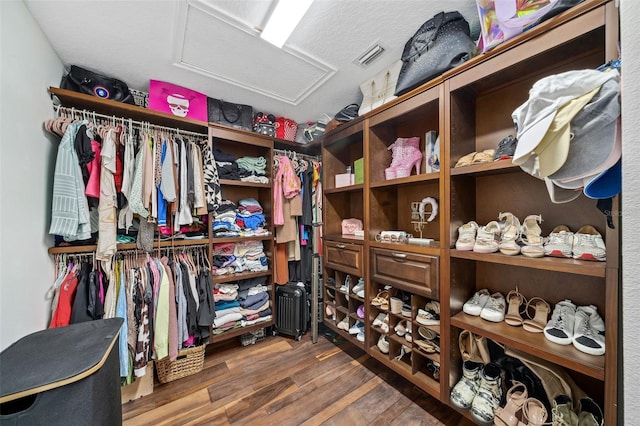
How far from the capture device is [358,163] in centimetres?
195

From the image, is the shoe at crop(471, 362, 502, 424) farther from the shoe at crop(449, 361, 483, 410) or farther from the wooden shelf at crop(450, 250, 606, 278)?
the wooden shelf at crop(450, 250, 606, 278)

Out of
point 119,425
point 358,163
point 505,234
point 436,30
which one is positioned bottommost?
point 119,425

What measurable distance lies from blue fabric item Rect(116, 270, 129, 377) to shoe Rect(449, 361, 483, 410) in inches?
79.4

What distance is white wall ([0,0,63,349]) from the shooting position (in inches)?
38.7

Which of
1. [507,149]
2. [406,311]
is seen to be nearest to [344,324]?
[406,311]

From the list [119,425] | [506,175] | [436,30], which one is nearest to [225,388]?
[119,425]

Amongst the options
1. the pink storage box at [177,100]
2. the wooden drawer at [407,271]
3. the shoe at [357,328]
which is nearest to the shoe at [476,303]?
the wooden drawer at [407,271]

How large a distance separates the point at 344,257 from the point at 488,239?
1054 millimetres

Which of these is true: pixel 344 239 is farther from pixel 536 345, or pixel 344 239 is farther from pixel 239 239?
pixel 536 345

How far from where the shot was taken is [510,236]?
109 cm

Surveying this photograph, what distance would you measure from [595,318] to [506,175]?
76cm

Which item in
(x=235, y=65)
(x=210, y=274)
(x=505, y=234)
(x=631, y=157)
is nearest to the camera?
(x=631, y=157)

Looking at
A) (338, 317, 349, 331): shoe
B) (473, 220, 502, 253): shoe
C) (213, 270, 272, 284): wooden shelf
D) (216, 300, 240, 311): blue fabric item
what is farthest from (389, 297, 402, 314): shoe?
(216, 300, 240, 311): blue fabric item

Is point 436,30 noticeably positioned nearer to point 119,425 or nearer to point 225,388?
point 119,425
